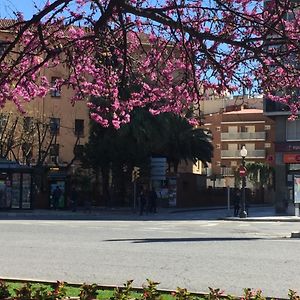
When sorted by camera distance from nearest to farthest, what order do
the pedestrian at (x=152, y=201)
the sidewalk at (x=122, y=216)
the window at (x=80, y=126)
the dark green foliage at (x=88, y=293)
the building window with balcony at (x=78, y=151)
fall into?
the dark green foliage at (x=88, y=293)
the sidewalk at (x=122, y=216)
the pedestrian at (x=152, y=201)
the building window with balcony at (x=78, y=151)
the window at (x=80, y=126)

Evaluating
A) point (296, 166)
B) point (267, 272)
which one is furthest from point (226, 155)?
point (267, 272)

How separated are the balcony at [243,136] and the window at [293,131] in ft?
151

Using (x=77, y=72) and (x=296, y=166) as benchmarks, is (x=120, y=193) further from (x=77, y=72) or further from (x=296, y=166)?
(x=77, y=72)

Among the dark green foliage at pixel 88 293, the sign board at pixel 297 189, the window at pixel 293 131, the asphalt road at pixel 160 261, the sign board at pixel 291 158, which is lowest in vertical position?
the asphalt road at pixel 160 261

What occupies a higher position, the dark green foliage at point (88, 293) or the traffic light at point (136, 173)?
the traffic light at point (136, 173)

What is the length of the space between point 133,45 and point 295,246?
34.7 feet

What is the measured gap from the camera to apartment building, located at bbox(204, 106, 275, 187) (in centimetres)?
9012

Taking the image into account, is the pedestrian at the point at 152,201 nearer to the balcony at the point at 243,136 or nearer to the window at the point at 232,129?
the balcony at the point at 243,136

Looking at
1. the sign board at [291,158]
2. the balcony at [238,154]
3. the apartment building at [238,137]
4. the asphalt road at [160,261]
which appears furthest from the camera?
the balcony at [238,154]

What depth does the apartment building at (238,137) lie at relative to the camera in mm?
90125

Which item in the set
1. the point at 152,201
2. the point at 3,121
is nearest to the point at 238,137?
the point at 3,121

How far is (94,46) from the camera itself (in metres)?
8.14

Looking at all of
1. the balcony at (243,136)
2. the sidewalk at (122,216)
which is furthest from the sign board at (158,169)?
the balcony at (243,136)

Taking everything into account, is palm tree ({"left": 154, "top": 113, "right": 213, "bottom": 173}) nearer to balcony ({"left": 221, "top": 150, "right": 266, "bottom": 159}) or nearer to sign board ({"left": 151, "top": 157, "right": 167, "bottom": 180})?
sign board ({"left": 151, "top": 157, "right": 167, "bottom": 180})
